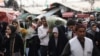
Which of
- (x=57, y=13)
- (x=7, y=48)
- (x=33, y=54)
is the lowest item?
(x=57, y=13)

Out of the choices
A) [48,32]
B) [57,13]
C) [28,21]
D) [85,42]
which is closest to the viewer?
[85,42]

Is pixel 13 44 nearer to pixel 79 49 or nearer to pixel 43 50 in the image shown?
pixel 43 50

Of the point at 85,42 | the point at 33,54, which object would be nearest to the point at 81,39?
the point at 85,42

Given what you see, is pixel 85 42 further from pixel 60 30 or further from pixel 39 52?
pixel 39 52

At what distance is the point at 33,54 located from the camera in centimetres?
1402

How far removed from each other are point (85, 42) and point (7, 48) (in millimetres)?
3505

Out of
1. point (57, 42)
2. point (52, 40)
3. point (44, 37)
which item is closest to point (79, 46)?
point (57, 42)

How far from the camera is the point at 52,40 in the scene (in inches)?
465

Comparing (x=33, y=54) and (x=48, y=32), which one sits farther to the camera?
(x=33, y=54)

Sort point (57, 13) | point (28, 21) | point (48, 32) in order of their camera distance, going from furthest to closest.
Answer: point (57, 13)
point (28, 21)
point (48, 32)

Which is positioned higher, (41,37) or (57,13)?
(41,37)

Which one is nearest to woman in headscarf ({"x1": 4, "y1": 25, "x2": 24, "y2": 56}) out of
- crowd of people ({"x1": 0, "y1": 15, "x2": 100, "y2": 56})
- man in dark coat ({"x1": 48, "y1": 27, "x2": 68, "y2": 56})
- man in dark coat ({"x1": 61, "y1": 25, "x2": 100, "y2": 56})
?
crowd of people ({"x1": 0, "y1": 15, "x2": 100, "y2": 56})

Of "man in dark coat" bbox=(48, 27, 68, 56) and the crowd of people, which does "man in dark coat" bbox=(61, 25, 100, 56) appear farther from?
"man in dark coat" bbox=(48, 27, 68, 56)

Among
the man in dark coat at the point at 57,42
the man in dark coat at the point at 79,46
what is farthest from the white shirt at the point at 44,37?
the man in dark coat at the point at 79,46
